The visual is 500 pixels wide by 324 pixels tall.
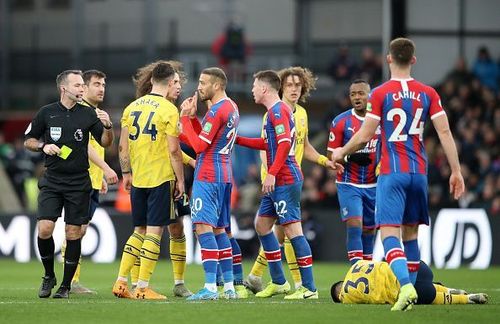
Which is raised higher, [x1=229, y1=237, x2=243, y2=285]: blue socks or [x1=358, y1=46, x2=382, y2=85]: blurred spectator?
[x1=358, y1=46, x2=382, y2=85]: blurred spectator

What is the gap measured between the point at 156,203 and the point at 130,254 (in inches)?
27.4

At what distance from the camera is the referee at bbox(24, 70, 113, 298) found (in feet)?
45.9

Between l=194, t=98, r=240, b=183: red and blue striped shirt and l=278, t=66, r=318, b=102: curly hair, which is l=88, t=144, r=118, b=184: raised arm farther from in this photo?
l=278, t=66, r=318, b=102: curly hair

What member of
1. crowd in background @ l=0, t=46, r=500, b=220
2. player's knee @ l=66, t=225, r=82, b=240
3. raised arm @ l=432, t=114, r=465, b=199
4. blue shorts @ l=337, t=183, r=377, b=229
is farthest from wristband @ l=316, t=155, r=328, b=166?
crowd in background @ l=0, t=46, r=500, b=220

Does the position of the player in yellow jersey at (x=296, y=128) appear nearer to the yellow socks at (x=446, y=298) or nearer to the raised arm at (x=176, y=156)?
the raised arm at (x=176, y=156)

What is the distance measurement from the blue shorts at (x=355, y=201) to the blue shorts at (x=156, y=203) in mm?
2395

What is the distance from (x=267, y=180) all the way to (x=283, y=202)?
1.34ft

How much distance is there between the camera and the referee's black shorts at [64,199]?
45.9ft

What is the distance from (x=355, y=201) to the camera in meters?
15.6

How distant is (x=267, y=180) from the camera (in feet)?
46.4

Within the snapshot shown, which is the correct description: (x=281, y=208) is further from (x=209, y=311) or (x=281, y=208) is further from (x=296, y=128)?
(x=209, y=311)

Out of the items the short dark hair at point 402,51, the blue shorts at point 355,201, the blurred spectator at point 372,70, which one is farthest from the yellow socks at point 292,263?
the blurred spectator at point 372,70

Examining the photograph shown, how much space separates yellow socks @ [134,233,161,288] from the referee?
2.35 feet

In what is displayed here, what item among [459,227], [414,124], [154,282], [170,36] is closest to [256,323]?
[414,124]
